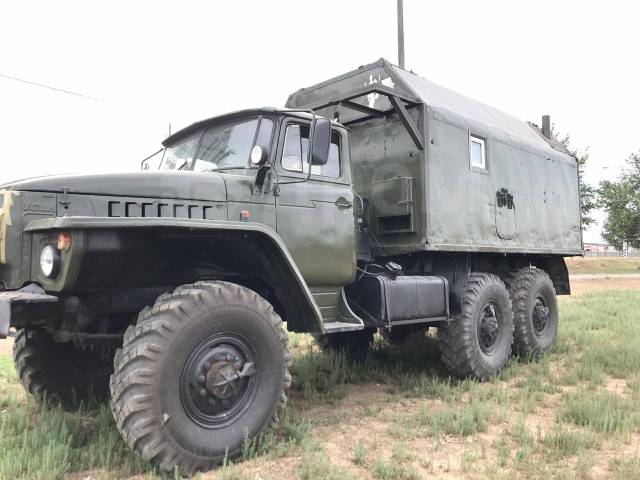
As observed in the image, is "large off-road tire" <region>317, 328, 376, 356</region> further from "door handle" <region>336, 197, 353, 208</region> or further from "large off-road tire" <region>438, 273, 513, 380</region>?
"door handle" <region>336, 197, 353, 208</region>

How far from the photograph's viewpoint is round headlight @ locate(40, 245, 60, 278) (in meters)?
3.33

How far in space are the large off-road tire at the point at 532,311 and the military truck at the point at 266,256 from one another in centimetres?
3

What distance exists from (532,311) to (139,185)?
18.8 feet

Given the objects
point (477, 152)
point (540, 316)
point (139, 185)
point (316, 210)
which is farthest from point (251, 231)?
point (540, 316)

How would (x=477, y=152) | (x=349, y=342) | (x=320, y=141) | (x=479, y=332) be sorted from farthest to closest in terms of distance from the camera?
1. (x=349, y=342)
2. (x=477, y=152)
3. (x=479, y=332)
4. (x=320, y=141)

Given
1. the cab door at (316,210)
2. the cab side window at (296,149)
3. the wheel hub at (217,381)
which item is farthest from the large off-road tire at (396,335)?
the wheel hub at (217,381)

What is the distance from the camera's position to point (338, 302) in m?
5.23

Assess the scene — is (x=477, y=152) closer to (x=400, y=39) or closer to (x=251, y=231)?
(x=251, y=231)

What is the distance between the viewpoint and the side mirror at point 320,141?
4.50 meters

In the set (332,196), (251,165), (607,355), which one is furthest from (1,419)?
(607,355)

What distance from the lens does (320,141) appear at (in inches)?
178

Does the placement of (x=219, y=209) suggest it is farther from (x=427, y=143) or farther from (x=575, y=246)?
(x=575, y=246)

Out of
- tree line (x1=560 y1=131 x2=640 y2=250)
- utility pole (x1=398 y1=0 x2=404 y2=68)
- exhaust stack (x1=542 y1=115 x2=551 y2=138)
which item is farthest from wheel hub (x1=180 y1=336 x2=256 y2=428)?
tree line (x1=560 y1=131 x2=640 y2=250)

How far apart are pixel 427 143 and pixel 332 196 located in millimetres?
1526
